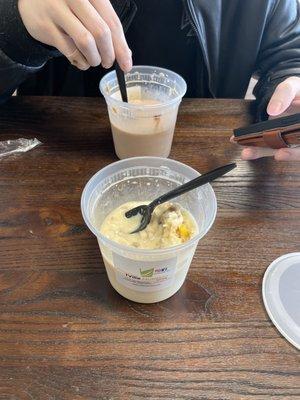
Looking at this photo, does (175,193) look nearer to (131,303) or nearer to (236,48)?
(131,303)

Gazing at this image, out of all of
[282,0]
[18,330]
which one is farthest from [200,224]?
[282,0]

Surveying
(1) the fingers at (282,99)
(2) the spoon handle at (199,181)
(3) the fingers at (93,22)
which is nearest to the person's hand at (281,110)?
(1) the fingers at (282,99)

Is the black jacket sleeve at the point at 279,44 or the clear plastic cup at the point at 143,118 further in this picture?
the black jacket sleeve at the point at 279,44

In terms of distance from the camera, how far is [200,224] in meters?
0.58

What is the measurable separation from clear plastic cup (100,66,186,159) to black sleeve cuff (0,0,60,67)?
143 millimetres

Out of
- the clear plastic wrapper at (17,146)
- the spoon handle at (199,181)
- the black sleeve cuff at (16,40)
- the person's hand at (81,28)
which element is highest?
the person's hand at (81,28)

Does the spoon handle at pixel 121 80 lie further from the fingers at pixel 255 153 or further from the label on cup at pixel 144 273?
the label on cup at pixel 144 273

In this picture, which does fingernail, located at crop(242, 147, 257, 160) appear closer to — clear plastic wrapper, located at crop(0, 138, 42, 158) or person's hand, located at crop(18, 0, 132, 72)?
person's hand, located at crop(18, 0, 132, 72)

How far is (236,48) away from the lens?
1.04 m

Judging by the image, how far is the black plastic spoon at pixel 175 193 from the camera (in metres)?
0.55

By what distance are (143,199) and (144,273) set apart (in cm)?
21

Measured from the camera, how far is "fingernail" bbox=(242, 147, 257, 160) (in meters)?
0.76

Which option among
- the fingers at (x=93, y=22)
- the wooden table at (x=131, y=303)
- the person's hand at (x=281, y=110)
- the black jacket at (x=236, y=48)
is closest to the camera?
the wooden table at (x=131, y=303)

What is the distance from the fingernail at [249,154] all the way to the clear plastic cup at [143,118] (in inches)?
6.1
